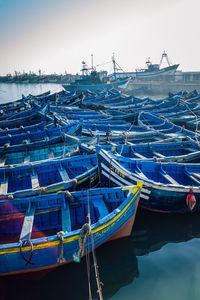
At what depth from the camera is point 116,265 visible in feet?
22.9

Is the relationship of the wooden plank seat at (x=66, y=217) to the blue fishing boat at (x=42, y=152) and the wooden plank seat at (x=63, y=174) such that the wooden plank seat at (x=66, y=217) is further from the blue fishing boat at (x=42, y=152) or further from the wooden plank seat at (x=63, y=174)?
the blue fishing boat at (x=42, y=152)

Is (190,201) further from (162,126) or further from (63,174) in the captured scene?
(162,126)

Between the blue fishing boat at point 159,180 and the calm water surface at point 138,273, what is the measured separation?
3.78 feet

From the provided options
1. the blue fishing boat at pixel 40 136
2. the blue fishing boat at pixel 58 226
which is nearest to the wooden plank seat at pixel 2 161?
the blue fishing boat at pixel 40 136

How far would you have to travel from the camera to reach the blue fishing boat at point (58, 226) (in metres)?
5.62

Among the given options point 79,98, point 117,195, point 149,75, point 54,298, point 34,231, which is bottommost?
point 54,298

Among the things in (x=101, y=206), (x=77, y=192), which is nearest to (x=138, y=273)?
(x=101, y=206)

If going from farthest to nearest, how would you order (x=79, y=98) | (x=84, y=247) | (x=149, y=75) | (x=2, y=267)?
(x=149, y=75), (x=79, y=98), (x=84, y=247), (x=2, y=267)

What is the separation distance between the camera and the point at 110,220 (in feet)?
20.5

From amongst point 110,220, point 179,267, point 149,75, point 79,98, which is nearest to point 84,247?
point 110,220

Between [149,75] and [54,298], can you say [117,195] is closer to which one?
[54,298]

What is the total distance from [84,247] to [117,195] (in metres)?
2.12

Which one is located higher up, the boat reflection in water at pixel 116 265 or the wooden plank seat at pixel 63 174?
the wooden plank seat at pixel 63 174

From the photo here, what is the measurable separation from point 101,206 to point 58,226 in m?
1.89
